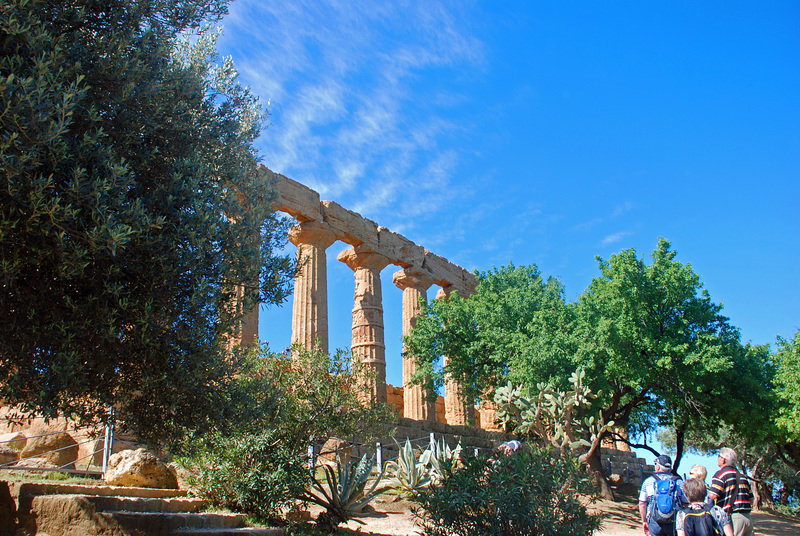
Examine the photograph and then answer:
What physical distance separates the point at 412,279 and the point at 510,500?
1762cm

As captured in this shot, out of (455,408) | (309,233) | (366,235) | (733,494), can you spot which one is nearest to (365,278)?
(366,235)

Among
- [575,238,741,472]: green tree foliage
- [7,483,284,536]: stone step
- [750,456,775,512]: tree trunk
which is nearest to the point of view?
[7,483,284,536]: stone step

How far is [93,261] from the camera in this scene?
586cm

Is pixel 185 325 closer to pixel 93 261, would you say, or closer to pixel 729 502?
pixel 93 261

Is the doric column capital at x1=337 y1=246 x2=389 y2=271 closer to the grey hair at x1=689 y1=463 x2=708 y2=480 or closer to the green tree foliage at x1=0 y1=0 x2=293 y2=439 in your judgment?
the green tree foliage at x1=0 y1=0 x2=293 y2=439

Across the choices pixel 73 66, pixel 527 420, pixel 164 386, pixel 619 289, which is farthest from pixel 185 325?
pixel 619 289

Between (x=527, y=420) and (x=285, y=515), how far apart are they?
5.74m

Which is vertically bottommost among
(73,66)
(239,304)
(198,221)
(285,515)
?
(285,515)

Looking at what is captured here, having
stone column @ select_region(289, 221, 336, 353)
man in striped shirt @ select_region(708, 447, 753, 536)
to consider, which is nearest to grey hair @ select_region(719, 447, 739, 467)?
man in striped shirt @ select_region(708, 447, 753, 536)

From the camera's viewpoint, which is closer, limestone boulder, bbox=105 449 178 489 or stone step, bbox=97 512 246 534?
stone step, bbox=97 512 246 534

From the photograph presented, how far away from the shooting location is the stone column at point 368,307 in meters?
21.8

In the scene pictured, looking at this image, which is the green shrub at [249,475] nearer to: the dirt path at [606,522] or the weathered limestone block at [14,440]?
the dirt path at [606,522]

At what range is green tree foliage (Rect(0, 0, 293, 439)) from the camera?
539 centimetres

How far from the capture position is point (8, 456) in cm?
976
